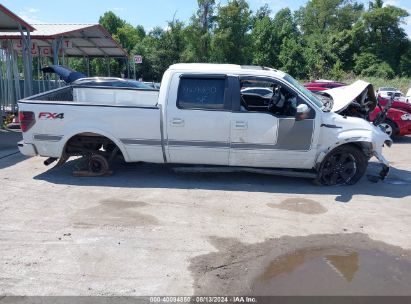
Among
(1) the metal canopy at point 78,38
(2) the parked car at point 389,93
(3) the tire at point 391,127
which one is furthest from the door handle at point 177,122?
(1) the metal canopy at point 78,38

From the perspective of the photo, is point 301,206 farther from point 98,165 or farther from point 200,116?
point 98,165

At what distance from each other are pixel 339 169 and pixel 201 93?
102 inches

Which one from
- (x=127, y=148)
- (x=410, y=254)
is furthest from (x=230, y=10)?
(x=410, y=254)

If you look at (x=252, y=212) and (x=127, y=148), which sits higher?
(x=127, y=148)

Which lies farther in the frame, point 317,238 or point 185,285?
point 317,238

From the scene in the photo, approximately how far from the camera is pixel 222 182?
24.5 ft

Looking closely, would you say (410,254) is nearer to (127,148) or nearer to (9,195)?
(127,148)

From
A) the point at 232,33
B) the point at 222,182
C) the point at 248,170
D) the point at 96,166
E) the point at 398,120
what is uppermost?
the point at 232,33

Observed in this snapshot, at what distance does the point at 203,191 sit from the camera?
6949 mm

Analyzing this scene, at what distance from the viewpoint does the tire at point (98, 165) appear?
301 inches

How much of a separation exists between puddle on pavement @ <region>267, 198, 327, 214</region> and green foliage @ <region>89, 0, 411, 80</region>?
3275 centimetres

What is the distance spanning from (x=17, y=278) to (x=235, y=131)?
3.95 m

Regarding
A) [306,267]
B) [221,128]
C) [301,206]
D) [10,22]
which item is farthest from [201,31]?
[306,267]

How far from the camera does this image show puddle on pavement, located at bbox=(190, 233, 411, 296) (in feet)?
13.2
